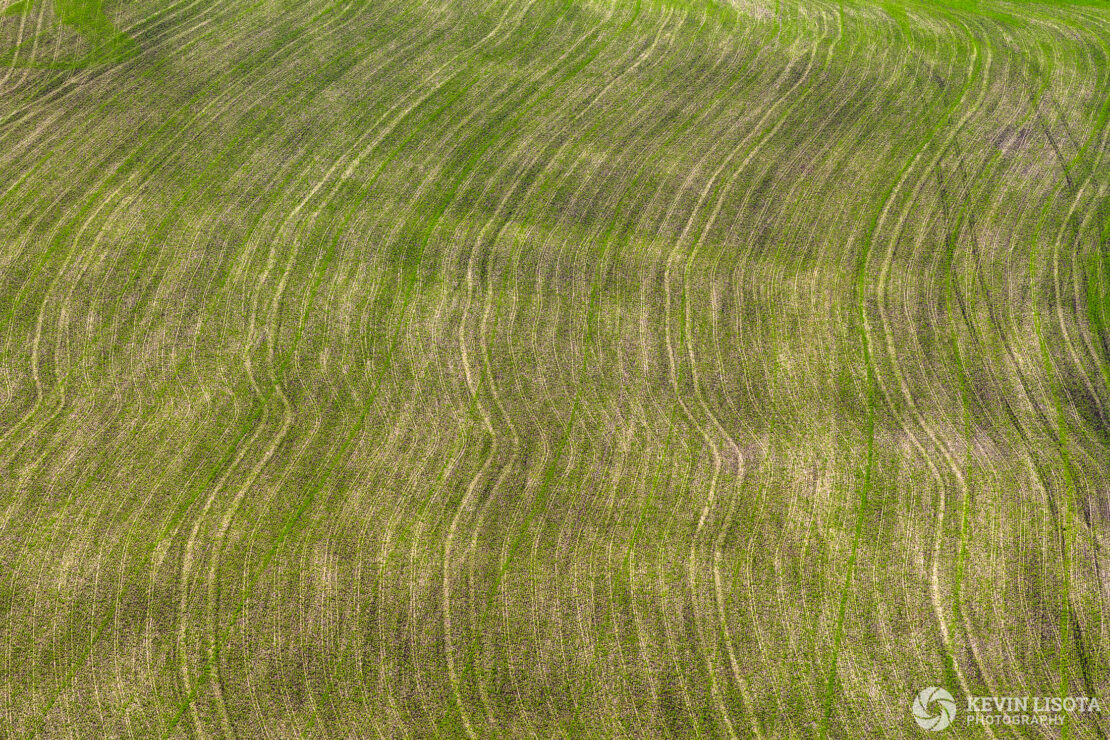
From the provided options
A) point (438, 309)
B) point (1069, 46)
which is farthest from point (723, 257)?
point (1069, 46)

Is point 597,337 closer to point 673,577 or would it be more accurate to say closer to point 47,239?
point 673,577

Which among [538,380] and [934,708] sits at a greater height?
[538,380]

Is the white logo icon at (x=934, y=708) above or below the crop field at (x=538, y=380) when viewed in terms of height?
below

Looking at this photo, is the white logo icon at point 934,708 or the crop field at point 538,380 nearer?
the white logo icon at point 934,708

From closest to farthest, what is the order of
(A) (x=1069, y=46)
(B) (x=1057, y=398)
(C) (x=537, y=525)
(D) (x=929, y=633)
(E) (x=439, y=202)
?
(D) (x=929, y=633) → (C) (x=537, y=525) → (B) (x=1057, y=398) → (E) (x=439, y=202) → (A) (x=1069, y=46)
